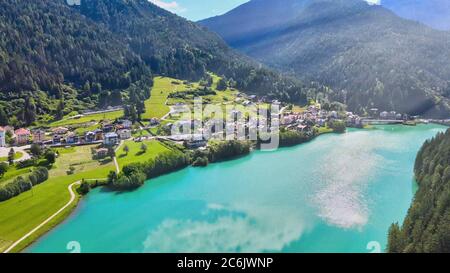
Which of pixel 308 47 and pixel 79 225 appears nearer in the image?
pixel 79 225

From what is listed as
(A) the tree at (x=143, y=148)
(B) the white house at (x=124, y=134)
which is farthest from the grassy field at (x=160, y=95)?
(A) the tree at (x=143, y=148)

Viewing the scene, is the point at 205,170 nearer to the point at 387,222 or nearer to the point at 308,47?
the point at 387,222

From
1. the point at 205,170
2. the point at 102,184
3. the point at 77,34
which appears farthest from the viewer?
the point at 77,34

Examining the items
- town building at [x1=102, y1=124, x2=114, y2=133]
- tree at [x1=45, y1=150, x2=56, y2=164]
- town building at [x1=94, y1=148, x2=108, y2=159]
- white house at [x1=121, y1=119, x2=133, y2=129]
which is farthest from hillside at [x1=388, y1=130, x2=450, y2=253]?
town building at [x1=102, y1=124, x2=114, y2=133]

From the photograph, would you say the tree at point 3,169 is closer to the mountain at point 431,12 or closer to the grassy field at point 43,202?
the grassy field at point 43,202

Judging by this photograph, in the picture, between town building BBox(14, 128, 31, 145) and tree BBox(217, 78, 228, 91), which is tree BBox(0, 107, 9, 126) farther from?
tree BBox(217, 78, 228, 91)

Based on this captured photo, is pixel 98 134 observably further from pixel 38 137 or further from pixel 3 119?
pixel 3 119

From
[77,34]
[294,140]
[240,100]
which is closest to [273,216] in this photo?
[294,140]
